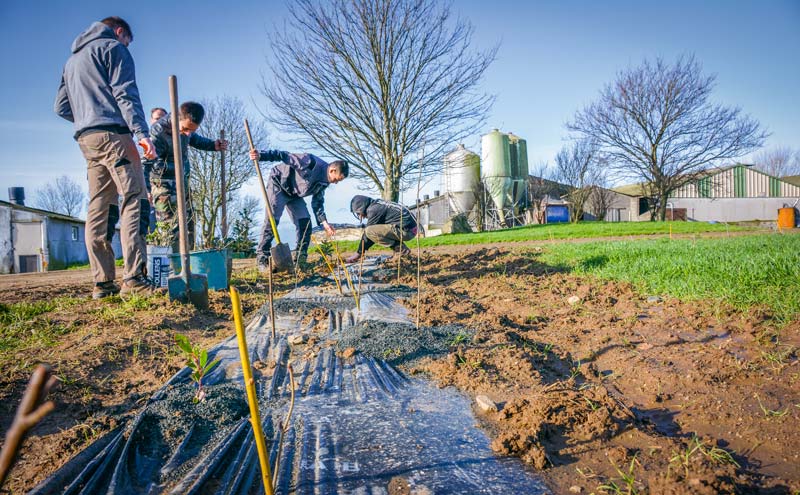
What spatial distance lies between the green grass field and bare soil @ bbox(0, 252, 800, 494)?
0.22 metres

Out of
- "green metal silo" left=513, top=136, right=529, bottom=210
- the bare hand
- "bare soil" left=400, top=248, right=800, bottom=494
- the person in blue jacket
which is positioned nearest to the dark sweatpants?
the person in blue jacket

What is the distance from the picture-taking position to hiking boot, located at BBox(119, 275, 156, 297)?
3.72 m

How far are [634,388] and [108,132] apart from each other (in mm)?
4038

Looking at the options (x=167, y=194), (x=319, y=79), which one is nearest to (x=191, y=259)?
(x=167, y=194)

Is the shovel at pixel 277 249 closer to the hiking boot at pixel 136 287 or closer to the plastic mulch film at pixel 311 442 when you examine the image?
the hiking boot at pixel 136 287

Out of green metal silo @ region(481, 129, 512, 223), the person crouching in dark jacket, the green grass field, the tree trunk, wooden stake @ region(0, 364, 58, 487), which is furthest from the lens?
green metal silo @ region(481, 129, 512, 223)

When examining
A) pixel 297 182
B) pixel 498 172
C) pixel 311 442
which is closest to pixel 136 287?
pixel 297 182

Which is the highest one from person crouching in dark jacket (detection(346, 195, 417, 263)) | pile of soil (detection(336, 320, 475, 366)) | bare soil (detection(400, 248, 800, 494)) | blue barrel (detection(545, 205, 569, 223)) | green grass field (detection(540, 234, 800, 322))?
blue barrel (detection(545, 205, 569, 223))

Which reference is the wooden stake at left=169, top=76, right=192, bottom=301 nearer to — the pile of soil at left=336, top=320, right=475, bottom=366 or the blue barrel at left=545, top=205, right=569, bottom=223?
the pile of soil at left=336, top=320, right=475, bottom=366

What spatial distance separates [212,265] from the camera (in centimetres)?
417

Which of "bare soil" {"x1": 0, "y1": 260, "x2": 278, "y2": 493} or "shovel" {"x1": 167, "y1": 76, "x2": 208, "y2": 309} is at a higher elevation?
"shovel" {"x1": 167, "y1": 76, "x2": 208, "y2": 309}

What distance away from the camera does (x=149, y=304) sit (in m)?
3.44

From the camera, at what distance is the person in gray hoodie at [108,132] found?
11.6ft

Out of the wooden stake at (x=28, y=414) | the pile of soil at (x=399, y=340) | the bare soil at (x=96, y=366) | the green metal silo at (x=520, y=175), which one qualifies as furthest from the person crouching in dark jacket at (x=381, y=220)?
the green metal silo at (x=520, y=175)
